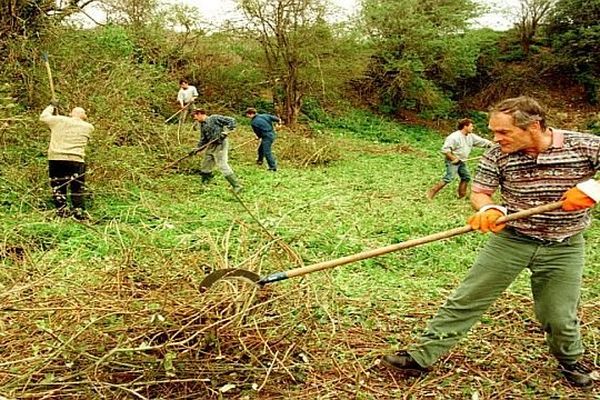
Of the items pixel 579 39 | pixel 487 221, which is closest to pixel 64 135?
pixel 487 221

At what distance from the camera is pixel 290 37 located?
1597 cm

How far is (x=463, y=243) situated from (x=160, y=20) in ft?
37.6

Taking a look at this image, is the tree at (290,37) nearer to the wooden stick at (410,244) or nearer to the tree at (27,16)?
the tree at (27,16)

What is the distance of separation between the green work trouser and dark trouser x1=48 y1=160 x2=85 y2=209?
4957 millimetres

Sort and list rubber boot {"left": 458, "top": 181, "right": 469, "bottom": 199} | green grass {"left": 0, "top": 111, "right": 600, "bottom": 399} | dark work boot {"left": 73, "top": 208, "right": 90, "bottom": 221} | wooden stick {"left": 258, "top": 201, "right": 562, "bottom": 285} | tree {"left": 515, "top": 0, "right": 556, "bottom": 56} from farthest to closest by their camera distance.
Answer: tree {"left": 515, "top": 0, "right": 556, "bottom": 56}, rubber boot {"left": 458, "top": 181, "right": 469, "bottom": 199}, dark work boot {"left": 73, "top": 208, "right": 90, "bottom": 221}, green grass {"left": 0, "top": 111, "right": 600, "bottom": 399}, wooden stick {"left": 258, "top": 201, "right": 562, "bottom": 285}

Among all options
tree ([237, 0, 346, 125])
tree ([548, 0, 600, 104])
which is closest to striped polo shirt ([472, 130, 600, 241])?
tree ([237, 0, 346, 125])

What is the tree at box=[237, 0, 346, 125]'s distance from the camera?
15.7 m

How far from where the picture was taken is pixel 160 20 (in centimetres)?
1509

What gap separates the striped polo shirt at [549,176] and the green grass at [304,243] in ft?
3.04

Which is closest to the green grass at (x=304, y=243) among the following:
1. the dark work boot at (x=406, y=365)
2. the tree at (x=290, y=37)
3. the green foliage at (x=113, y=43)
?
the dark work boot at (x=406, y=365)

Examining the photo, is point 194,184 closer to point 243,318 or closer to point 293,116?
point 243,318

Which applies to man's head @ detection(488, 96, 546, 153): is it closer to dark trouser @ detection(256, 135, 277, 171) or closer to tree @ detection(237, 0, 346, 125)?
dark trouser @ detection(256, 135, 277, 171)

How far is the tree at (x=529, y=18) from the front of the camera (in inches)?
787

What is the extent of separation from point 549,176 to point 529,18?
20000 mm
